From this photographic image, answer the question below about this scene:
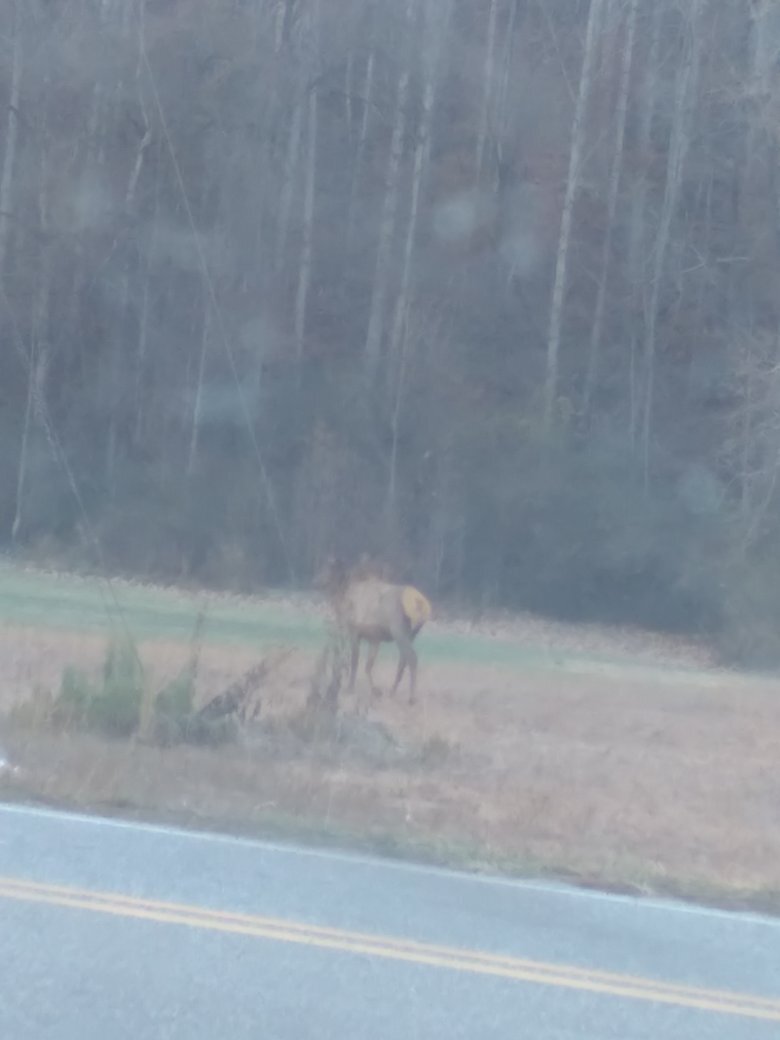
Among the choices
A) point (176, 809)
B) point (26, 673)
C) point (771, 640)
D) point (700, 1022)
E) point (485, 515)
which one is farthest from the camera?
point (485, 515)

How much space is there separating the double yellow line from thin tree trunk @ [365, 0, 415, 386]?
31553 millimetres

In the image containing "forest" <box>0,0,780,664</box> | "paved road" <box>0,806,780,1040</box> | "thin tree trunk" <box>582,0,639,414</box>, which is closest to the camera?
"paved road" <box>0,806,780,1040</box>

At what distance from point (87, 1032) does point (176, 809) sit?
4.49 m

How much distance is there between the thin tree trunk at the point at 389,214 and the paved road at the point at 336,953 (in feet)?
100

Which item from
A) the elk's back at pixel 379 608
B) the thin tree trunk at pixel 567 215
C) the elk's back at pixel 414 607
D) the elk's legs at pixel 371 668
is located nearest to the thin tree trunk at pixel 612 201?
the thin tree trunk at pixel 567 215

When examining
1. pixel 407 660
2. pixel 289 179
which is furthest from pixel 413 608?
pixel 289 179

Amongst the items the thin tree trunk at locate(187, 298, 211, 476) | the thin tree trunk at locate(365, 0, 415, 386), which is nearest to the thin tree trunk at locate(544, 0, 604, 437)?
the thin tree trunk at locate(365, 0, 415, 386)

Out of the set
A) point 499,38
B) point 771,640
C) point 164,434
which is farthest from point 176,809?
point 499,38

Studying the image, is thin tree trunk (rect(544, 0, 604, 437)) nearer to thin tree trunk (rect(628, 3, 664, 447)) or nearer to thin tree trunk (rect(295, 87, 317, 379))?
thin tree trunk (rect(628, 3, 664, 447))

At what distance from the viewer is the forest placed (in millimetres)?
36156

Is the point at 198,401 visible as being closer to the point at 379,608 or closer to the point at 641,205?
the point at 641,205

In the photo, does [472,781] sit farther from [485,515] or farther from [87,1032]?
[485,515]

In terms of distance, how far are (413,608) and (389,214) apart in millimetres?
23475

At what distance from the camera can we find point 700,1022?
21.4 feet
